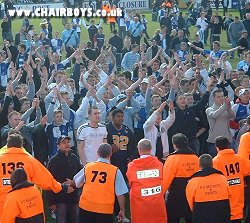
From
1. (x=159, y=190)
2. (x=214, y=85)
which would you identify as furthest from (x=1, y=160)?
(x=214, y=85)

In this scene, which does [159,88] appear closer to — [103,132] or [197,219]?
[103,132]

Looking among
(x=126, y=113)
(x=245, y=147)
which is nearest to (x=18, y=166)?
(x=245, y=147)

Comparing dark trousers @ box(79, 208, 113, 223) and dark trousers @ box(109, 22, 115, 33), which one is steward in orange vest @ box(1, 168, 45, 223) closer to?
dark trousers @ box(79, 208, 113, 223)

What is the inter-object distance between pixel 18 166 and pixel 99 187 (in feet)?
3.70

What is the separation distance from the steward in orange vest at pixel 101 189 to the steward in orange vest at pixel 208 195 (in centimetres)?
102

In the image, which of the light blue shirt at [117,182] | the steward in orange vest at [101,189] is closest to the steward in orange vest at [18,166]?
the light blue shirt at [117,182]

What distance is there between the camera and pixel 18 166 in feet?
32.5

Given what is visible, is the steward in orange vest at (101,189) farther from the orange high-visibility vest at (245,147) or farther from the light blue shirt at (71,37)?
the light blue shirt at (71,37)

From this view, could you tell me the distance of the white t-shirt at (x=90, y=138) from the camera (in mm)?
11898

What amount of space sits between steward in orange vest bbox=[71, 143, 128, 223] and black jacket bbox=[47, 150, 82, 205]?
2.08 feet

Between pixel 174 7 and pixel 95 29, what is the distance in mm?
8166

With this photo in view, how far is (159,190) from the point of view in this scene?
10109 mm

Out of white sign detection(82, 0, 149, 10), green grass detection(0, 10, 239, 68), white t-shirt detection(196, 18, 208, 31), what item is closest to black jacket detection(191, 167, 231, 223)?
green grass detection(0, 10, 239, 68)

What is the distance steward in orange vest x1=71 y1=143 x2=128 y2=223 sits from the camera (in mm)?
9909
